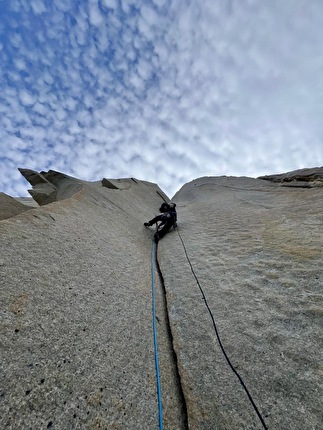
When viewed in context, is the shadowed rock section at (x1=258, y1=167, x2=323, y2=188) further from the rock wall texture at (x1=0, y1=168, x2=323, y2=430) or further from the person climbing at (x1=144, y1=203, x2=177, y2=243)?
the person climbing at (x1=144, y1=203, x2=177, y2=243)

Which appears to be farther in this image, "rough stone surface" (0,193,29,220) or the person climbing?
the person climbing

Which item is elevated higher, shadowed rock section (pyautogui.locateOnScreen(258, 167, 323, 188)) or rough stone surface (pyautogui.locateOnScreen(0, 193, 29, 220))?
shadowed rock section (pyautogui.locateOnScreen(258, 167, 323, 188))

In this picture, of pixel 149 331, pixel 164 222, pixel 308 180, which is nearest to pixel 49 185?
pixel 164 222

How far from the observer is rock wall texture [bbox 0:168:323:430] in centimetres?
217

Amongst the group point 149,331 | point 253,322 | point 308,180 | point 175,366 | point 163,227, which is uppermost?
point 308,180

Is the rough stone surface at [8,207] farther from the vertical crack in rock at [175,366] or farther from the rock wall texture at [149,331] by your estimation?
the vertical crack in rock at [175,366]

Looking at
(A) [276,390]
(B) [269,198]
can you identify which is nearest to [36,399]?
(A) [276,390]

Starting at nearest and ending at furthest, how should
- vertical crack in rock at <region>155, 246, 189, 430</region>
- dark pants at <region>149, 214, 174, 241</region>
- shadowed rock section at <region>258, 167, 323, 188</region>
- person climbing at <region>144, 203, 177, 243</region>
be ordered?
1. vertical crack in rock at <region>155, 246, 189, 430</region>
2. dark pants at <region>149, 214, 174, 241</region>
3. person climbing at <region>144, 203, 177, 243</region>
4. shadowed rock section at <region>258, 167, 323, 188</region>

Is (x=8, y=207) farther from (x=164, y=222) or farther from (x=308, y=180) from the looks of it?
(x=308, y=180)

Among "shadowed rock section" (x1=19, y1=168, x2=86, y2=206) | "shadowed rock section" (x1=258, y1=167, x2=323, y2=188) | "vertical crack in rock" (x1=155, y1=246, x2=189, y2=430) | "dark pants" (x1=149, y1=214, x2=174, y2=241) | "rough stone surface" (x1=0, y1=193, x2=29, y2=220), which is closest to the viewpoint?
"vertical crack in rock" (x1=155, y1=246, x2=189, y2=430)

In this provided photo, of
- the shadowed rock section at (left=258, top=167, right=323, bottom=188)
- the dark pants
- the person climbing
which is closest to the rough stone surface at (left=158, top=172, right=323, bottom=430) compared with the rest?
the dark pants

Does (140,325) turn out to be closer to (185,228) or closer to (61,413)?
(61,413)

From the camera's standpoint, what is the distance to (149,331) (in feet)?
11.2

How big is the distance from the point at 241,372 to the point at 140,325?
4.80 feet
